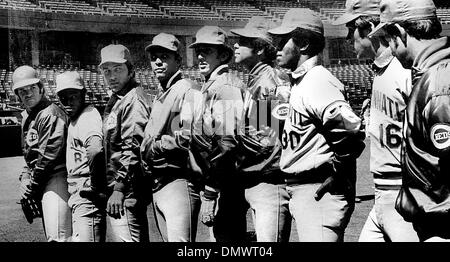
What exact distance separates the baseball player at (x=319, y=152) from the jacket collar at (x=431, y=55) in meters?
0.51

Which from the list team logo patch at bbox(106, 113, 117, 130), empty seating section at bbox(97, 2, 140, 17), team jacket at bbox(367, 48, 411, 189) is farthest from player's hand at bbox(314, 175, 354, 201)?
empty seating section at bbox(97, 2, 140, 17)

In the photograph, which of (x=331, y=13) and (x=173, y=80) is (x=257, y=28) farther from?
(x=173, y=80)

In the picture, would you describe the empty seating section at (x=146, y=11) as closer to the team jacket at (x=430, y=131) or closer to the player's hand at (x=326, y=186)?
the player's hand at (x=326, y=186)

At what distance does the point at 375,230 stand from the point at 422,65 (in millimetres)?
939

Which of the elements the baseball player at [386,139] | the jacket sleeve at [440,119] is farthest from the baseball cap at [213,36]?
the jacket sleeve at [440,119]

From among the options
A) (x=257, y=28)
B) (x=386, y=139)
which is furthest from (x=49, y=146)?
(x=386, y=139)

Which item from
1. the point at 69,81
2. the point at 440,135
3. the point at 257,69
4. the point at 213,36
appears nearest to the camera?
the point at 440,135

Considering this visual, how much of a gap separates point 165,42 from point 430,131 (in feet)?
6.53

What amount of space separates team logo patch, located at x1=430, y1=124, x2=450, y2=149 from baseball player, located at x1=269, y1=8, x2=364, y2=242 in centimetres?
67

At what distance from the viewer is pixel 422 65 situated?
103 inches

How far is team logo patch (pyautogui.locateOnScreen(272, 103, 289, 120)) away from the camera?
355cm

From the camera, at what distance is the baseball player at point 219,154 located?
3.74 m

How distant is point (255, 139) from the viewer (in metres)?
3.70

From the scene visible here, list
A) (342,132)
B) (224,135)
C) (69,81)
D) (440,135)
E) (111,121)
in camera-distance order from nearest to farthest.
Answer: (440,135) < (342,132) < (224,135) < (111,121) < (69,81)
